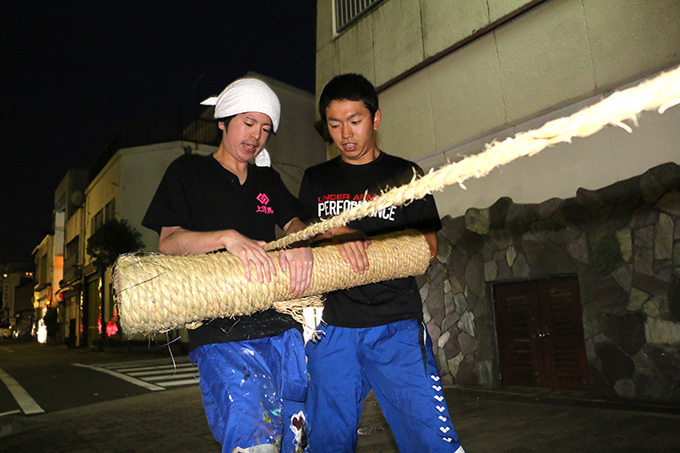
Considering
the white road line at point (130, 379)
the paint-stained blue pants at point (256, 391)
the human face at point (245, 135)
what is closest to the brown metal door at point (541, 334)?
the paint-stained blue pants at point (256, 391)

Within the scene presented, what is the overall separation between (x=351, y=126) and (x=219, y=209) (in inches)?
35.1

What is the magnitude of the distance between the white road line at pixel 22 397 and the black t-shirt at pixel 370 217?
6764 mm

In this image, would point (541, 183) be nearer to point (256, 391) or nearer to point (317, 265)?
point (317, 265)

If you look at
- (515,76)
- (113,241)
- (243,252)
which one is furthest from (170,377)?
(113,241)

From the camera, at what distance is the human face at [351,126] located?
103 inches

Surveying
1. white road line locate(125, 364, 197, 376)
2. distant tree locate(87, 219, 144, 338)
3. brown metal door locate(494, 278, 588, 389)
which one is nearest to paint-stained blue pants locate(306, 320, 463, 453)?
brown metal door locate(494, 278, 588, 389)

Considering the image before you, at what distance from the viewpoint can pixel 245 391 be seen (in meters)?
1.87

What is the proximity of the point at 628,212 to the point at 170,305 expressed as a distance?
5.90m

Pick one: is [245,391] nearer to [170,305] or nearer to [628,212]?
[170,305]

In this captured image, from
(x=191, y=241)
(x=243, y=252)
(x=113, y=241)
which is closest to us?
(x=243, y=252)

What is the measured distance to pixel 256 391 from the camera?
6.22ft

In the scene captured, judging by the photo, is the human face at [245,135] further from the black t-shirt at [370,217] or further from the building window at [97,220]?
the building window at [97,220]

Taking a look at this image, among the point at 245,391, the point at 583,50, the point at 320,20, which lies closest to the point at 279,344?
the point at 245,391

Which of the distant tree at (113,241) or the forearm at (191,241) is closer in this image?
the forearm at (191,241)
